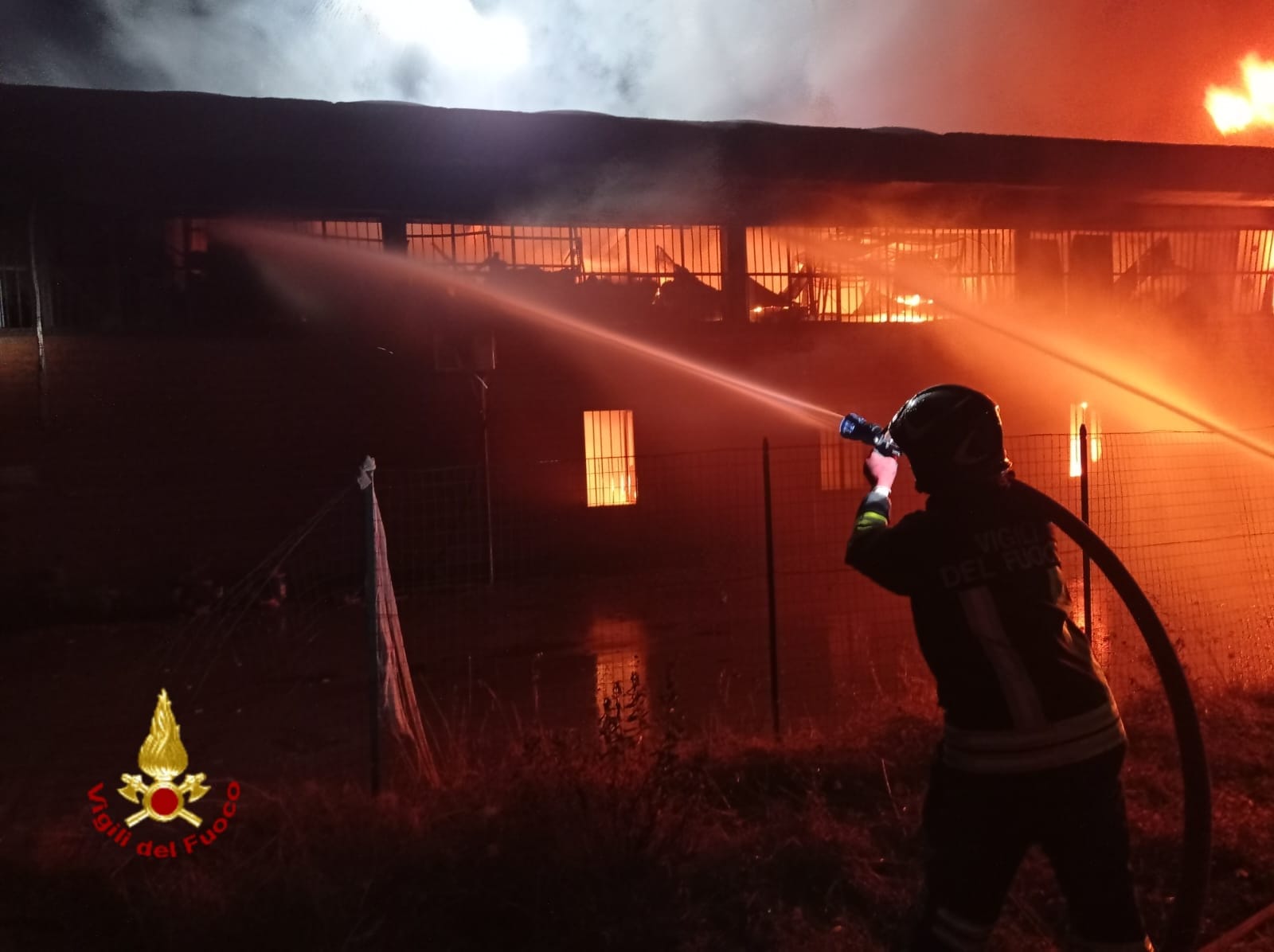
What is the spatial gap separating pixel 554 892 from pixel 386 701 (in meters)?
1.50

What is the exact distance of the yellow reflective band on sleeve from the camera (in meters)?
Answer: 2.47

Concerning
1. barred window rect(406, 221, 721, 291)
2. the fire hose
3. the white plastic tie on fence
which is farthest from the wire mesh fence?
barred window rect(406, 221, 721, 291)

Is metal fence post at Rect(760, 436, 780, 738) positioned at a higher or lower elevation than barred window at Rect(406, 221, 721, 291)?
lower

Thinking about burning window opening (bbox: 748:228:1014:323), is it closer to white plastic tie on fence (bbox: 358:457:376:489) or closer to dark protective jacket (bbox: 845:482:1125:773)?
white plastic tie on fence (bbox: 358:457:376:489)

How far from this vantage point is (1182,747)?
2547 millimetres

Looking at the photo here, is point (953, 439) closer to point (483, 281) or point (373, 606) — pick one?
point (373, 606)

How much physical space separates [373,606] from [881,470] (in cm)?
250

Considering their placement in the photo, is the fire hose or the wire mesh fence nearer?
the fire hose

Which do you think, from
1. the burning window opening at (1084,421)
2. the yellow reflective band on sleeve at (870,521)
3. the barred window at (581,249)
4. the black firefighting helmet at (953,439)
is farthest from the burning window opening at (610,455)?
the black firefighting helmet at (953,439)

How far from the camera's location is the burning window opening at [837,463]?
44.6 ft

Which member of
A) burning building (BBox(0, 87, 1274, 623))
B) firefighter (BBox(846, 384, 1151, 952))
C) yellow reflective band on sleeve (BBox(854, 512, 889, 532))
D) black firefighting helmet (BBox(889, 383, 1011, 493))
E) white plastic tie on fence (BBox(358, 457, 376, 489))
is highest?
burning building (BBox(0, 87, 1274, 623))

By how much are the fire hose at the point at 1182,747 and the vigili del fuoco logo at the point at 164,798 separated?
3146 millimetres

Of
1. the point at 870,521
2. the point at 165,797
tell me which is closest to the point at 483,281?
the point at 165,797

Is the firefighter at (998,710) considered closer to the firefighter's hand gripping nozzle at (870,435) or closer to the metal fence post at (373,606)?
the firefighter's hand gripping nozzle at (870,435)
